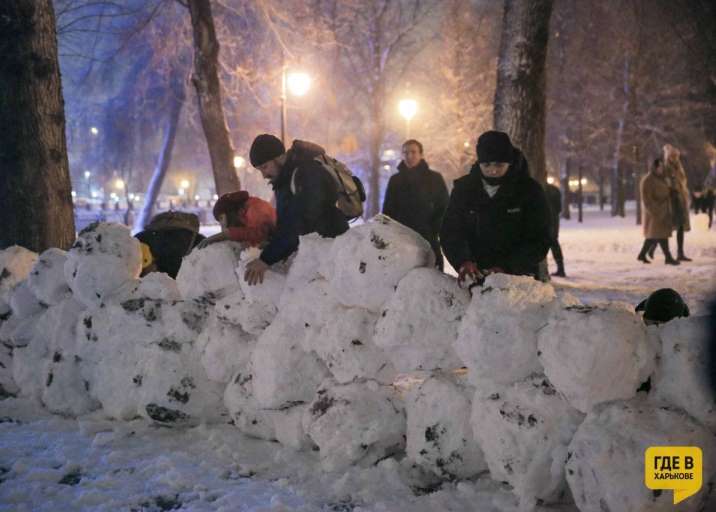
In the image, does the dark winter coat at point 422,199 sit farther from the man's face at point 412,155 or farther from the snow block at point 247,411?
the snow block at point 247,411

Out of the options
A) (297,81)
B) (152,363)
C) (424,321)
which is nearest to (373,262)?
(424,321)

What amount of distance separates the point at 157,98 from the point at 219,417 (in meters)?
19.1

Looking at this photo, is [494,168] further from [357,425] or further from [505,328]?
[357,425]

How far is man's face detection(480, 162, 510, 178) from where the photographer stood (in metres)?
3.37

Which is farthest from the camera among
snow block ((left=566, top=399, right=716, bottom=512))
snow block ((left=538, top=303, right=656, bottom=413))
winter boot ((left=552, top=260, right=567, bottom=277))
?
winter boot ((left=552, top=260, right=567, bottom=277))

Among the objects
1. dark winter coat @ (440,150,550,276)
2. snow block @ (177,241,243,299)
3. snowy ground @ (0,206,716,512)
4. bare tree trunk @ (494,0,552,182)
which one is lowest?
snowy ground @ (0,206,716,512)

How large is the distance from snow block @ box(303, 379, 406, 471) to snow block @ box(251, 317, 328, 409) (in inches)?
8.6

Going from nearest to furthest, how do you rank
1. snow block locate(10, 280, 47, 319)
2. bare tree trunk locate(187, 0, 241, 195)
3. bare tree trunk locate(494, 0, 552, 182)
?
1. snow block locate(10, 280, 47, 319)
2. bare tree trunk locate(494, 0, 552, 182)
3. bare tree trunk locate(187, 0, 241, 195)

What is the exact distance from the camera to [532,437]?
242 centimetres

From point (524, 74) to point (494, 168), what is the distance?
4.24m

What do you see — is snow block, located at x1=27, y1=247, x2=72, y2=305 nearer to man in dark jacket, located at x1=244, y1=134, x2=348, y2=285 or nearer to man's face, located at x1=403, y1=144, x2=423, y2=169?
man in dark jacket, located at x1=244, y1=134, x2=348, y2=285

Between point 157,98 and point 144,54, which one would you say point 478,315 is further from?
point 157,98

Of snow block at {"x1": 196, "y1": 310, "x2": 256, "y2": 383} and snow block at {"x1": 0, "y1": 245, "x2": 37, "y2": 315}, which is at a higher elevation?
snow block at {"x1": 0, "y1": 245, "x2": 37, "y2": 315}

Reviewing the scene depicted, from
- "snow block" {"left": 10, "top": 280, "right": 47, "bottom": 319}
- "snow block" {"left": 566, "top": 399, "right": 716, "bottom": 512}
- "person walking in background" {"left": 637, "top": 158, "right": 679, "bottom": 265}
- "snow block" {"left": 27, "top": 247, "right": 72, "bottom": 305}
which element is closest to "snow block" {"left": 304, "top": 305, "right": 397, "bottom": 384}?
"snow block" {"left": 566, "top": 399, "right": 716, "bottom": 512}
